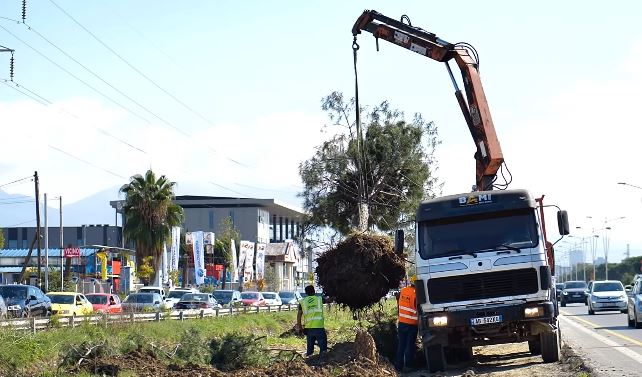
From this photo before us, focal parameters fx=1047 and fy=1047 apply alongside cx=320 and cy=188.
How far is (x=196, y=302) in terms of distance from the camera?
46.3 metres

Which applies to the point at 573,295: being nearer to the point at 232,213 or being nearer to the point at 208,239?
the point at 208,239

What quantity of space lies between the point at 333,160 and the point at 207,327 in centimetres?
1724

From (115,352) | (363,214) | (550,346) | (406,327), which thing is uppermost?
(363,214)

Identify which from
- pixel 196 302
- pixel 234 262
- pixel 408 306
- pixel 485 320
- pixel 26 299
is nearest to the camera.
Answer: pixel 485 320

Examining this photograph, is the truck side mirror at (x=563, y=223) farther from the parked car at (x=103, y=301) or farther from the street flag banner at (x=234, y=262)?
the street flag banner at (x=234, y=262)

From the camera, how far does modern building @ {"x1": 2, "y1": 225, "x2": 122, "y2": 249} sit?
114881 mm

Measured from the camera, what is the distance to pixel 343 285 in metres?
22.5

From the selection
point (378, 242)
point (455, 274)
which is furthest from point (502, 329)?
point (378, 242)

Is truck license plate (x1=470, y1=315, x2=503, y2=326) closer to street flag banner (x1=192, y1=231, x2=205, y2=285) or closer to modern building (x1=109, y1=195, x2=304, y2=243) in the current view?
street flag banner (x1=192, y1=231, x2=205, y2=285)

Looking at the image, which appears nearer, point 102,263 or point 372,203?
point 372,203

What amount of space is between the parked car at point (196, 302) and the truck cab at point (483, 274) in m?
27.7

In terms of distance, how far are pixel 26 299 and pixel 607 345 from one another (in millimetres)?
21401

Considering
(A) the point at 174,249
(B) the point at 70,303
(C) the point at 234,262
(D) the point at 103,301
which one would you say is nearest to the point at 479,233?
(B) the point at 70,303

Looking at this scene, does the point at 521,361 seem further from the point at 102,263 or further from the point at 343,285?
the point at 102,263
